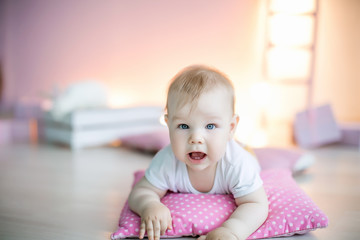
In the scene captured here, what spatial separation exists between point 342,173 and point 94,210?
1.18 metres

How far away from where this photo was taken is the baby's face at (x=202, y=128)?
1013 mm

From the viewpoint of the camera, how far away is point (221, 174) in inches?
44.8

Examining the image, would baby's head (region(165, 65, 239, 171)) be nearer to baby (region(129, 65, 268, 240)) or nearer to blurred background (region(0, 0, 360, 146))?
baby (region(129, 65, 268, 240))

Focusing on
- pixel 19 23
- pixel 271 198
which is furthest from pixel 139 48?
pixel 271 198

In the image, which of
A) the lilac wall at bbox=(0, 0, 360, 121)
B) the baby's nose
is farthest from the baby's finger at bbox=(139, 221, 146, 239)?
the lilac wall at bbox=(0, 0, 360, 121)

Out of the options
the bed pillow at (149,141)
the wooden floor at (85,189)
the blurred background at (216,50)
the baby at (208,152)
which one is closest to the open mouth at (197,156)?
the baby at (208,152)

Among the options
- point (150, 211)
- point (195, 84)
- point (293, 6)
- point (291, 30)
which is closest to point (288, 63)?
point (291, 30)

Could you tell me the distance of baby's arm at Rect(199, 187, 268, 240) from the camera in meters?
0.95

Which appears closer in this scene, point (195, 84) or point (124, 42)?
point (195, 84)

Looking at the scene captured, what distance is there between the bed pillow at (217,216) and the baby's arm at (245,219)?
0.03 meters

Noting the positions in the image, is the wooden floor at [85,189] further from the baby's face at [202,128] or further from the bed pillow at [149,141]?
the baby's face at [202,128]

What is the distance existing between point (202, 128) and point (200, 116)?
0.03m

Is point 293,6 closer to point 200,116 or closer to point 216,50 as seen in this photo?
point 216,50

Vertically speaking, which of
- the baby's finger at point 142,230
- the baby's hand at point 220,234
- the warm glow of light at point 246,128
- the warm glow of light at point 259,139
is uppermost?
the baby's hand at point 220,234
